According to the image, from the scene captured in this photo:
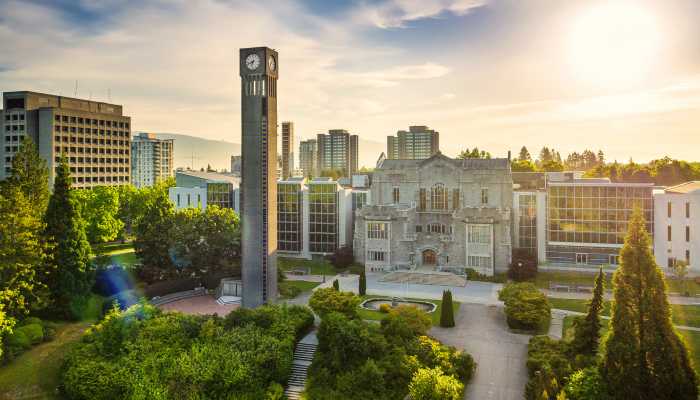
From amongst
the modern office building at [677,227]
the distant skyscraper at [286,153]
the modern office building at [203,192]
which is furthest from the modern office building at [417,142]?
the modern office building at [677,227]

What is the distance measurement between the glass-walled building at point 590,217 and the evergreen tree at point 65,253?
5000 cm

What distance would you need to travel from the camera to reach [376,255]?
212 feet

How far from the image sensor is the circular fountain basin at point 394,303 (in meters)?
47.3

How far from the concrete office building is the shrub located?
87012 millimetres

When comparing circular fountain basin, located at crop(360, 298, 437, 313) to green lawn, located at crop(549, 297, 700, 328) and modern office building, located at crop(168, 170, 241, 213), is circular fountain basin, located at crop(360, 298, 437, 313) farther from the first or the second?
modern office building, located at crop(168, 170, 241, 213)

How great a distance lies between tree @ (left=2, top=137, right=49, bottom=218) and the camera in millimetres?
45750

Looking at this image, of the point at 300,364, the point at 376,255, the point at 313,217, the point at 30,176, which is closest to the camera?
the point at 300,364

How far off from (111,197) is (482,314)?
59.0m

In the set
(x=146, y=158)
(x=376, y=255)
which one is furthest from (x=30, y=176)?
(x=146, y=158)

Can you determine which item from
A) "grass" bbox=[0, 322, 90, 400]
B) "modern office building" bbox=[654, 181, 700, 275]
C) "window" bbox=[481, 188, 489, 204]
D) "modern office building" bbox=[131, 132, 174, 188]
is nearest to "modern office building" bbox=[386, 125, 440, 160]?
"modern office building" bbox=[131, 132, 174, 188]

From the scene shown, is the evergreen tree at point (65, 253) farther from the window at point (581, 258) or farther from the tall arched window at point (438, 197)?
the window at point (581, 258)

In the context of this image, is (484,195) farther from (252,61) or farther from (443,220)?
(252,61)

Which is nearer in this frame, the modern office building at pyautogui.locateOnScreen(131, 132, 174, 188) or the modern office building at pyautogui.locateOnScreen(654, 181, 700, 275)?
the modern office building at pyautogui.locateOnScreen(654, 181, 700, 275)

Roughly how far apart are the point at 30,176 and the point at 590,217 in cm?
5881
